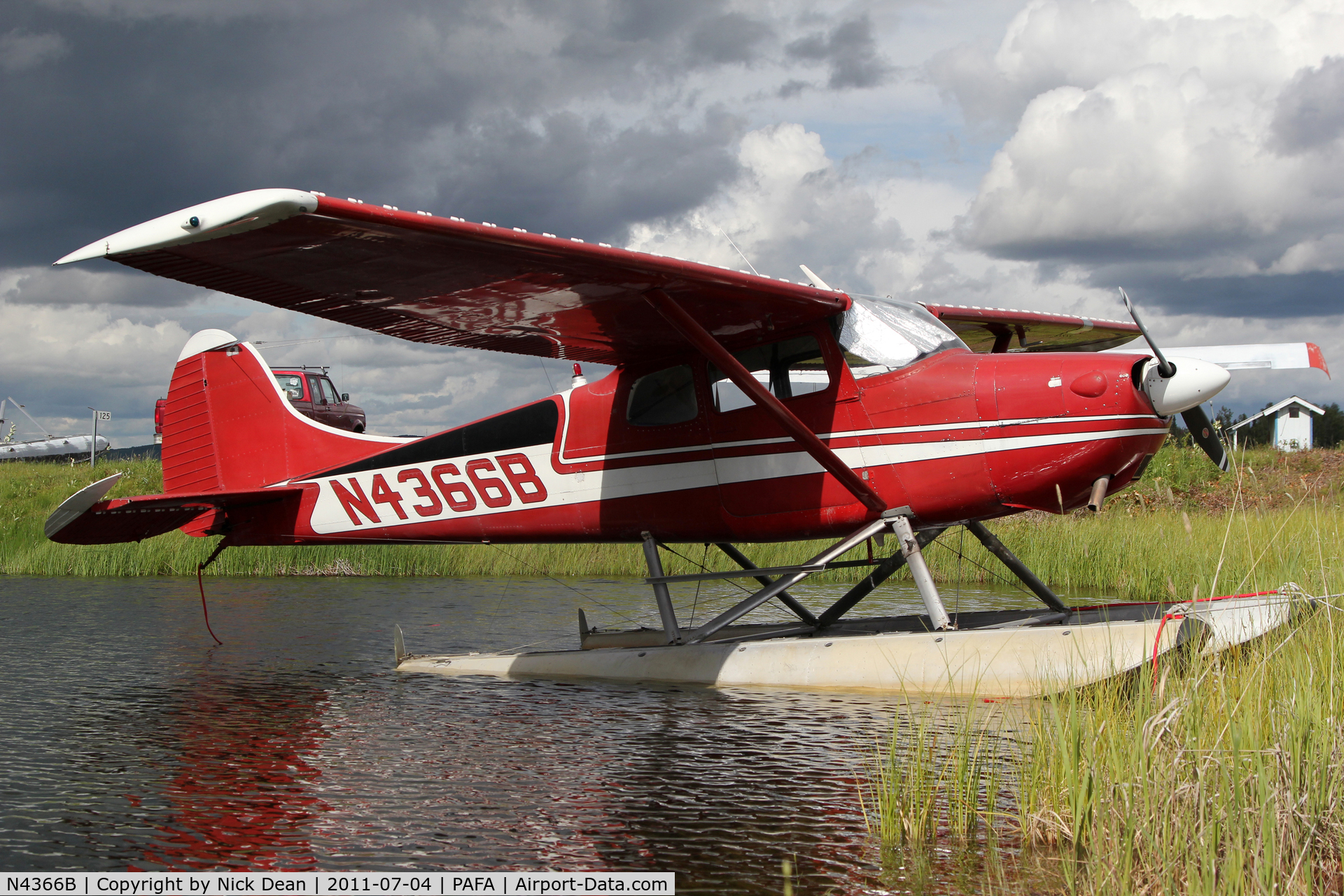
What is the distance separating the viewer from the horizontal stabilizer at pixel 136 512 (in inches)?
283

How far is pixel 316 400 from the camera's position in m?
22.6

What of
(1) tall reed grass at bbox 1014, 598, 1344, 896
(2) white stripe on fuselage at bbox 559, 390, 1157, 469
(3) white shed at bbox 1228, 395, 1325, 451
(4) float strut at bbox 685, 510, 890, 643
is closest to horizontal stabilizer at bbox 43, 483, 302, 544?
(2) white stripe on fuselage at bbox 559, 390, 1157, 469

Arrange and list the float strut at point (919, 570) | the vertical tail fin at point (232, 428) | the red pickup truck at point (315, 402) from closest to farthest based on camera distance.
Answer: the float strut at point (919, 570)
the vertical tail fin at point (232, 428)
the red pickup truck at point (315, 402)

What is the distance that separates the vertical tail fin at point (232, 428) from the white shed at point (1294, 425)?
75.0 ft

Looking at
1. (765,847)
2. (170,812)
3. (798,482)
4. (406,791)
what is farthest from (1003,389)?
(170,812)

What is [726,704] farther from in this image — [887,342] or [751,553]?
[751,553]

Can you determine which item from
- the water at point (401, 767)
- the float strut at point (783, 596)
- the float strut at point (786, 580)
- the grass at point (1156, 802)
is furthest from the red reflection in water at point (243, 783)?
the float strut at point (783, 596)

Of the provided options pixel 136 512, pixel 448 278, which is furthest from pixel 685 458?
pixel 136 512

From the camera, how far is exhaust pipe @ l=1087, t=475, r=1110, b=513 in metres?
5.88

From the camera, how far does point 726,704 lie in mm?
6109

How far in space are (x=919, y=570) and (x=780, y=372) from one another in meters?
1.67

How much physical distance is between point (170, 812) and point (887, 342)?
4878mm

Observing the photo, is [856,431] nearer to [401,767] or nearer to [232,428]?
[401,767]

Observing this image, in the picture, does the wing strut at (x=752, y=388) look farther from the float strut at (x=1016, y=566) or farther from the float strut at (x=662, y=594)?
the float strut at (x=662, y=594)
